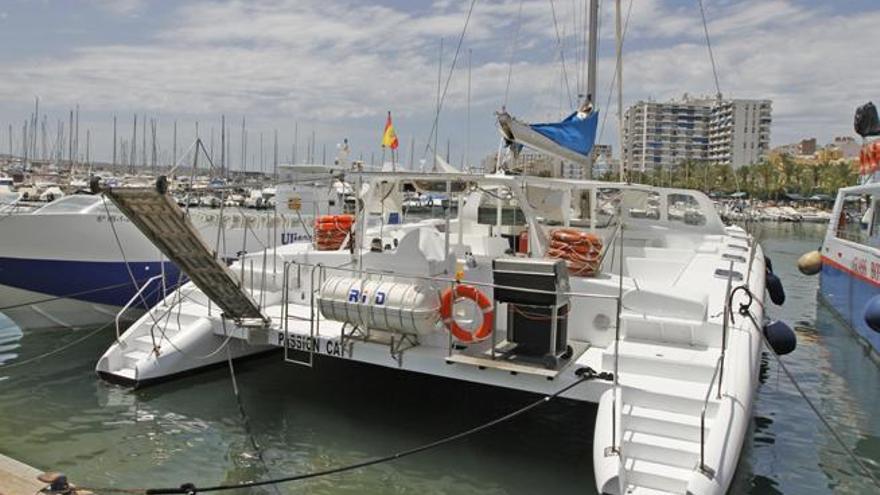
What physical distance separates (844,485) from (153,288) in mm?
12328

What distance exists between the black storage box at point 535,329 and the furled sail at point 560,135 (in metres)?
3.00

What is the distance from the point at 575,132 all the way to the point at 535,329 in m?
4.91

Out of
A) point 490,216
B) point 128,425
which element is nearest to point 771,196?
point 490,216

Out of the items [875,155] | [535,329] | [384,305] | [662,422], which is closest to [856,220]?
[875,155]

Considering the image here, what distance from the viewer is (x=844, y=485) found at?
277 inches

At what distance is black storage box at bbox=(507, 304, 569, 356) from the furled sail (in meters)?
3.00

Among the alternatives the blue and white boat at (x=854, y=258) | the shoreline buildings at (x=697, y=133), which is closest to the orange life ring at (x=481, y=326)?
the blue and white boat at (x=854, y=258)

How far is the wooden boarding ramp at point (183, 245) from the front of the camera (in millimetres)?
6703

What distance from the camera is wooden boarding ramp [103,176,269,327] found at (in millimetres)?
6703

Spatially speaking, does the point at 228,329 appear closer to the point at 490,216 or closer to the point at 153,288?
Result: the point at 490,216

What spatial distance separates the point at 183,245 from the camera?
7.36 meters

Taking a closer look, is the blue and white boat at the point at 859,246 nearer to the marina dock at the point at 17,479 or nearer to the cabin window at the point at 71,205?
the marina dock at the point at 17,479

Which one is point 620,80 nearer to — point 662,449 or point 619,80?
point 619,80

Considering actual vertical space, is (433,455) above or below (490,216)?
below
